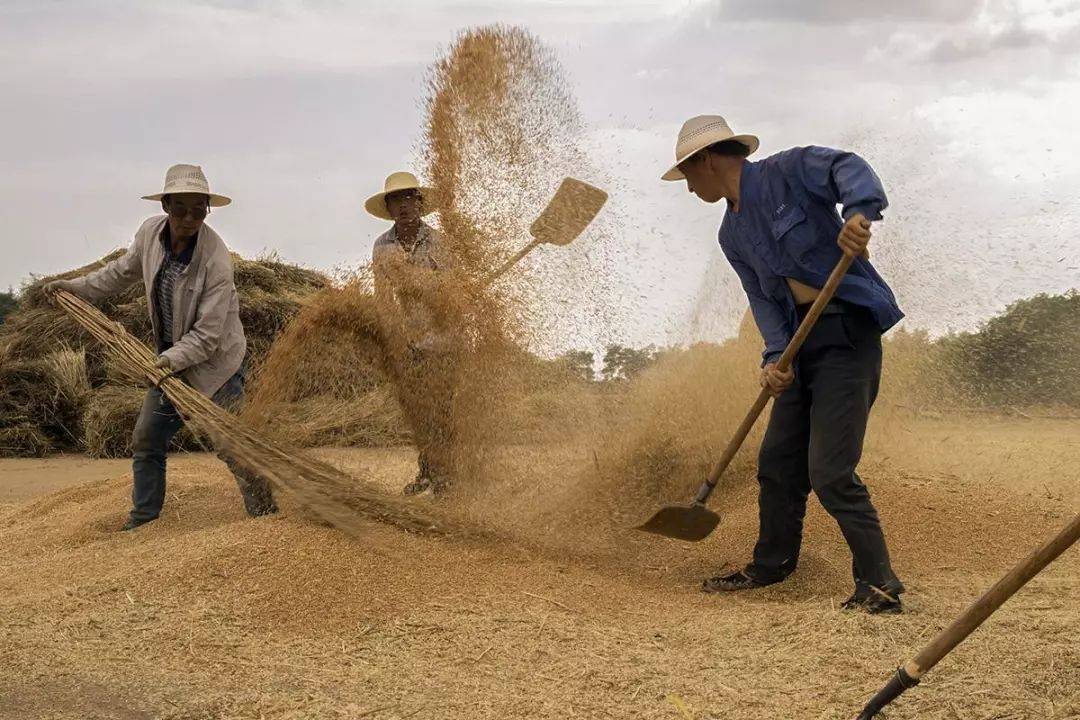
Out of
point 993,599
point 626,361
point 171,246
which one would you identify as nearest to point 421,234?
point 171,246

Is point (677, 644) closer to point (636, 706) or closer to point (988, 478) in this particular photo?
point (636, 706)

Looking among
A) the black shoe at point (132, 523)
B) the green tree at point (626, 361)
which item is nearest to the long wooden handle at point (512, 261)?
the green tree at point (626, 361)

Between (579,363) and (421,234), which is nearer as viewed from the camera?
(421,234)

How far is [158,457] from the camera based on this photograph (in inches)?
190

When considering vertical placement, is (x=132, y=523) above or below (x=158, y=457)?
below

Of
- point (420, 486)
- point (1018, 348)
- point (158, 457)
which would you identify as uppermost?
point (1018, 348)

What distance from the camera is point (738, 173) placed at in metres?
3.58

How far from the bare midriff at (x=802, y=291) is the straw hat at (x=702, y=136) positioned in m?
0.53

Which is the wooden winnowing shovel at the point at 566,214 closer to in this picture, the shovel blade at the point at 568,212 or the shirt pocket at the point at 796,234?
the shovel blade at the point at 568,212

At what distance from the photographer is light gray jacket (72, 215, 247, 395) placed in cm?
464

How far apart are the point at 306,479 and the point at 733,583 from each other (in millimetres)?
1665

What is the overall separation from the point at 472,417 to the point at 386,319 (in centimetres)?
62

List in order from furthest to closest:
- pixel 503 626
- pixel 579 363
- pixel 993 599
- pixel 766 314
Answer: pixel 579 363, pixel 766 314, pixel 503 626, pixel 993 599

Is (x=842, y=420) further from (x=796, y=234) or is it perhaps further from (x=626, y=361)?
(x=626, y=361)
